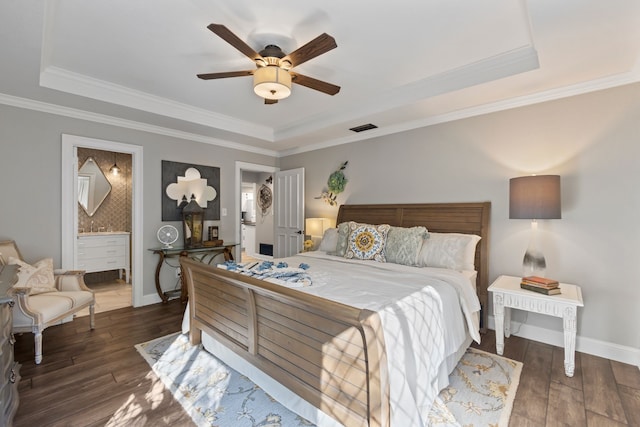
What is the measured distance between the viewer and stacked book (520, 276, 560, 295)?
244cm

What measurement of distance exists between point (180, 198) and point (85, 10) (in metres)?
2.72

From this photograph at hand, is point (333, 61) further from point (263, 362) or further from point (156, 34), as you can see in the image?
point (263, 362)

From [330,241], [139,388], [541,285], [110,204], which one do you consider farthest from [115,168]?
[541,285]

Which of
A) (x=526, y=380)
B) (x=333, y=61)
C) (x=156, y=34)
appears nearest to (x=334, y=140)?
(x=333, y=61)

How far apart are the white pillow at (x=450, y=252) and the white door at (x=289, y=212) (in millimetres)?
2529

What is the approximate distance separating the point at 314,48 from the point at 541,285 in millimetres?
2632

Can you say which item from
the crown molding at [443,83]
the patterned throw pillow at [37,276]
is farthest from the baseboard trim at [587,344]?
the patterned throw pillow at [37,276]

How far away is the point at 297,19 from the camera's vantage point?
2.07 metres

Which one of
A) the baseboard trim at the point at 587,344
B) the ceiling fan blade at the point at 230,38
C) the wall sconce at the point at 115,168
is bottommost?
the baseboard trim at the point at 587,344

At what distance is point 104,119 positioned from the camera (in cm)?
363

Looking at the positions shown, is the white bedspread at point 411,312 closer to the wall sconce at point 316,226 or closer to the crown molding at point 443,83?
the wall sconce at point 316,226

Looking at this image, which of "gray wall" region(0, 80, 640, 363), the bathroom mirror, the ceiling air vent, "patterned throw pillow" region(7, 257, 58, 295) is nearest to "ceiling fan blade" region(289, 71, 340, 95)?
the ceiling air vent

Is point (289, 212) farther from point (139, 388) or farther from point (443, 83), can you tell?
point (139, 388)

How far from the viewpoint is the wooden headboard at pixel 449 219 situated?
319 cm
